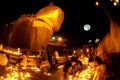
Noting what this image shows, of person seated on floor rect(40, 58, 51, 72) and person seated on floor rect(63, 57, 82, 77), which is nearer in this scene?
person seated on floor rect(63, 57, 82, 77)

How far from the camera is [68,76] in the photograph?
8.87m

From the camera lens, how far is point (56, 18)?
1305cm

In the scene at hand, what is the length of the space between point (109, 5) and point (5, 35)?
494cm

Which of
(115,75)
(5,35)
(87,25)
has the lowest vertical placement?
(115,75)

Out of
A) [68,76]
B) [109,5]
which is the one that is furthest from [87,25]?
[68,76]

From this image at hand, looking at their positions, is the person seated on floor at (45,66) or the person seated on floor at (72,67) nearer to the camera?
the person seated on floor at (72,67)

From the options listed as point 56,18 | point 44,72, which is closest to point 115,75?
point 44,72

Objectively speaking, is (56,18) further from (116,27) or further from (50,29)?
(116,27)

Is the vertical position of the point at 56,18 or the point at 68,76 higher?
the point at 56,18

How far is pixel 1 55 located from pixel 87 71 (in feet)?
8.89

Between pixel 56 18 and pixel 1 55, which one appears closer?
pixel 1 55

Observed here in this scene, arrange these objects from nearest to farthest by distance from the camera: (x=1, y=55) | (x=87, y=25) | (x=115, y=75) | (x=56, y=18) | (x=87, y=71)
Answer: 1. (x=115, y=75)
2. (x=87, y=71)
3. (x=1, y=55)
4. (x=56, y=18)
5. (x=87, y=25)

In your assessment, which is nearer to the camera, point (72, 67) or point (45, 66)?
point (72, 67)

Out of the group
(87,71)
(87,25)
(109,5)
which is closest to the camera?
(87,71)
